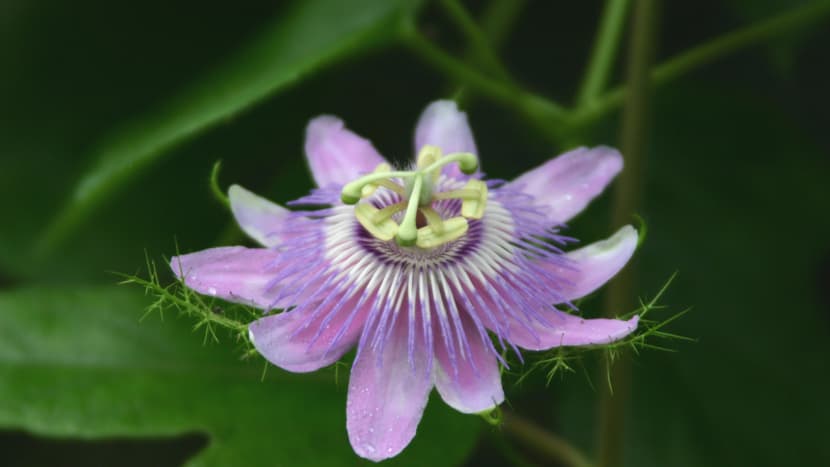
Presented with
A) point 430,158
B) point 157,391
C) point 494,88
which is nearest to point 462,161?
point 430,158

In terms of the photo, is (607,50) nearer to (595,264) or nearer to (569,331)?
(595,264)

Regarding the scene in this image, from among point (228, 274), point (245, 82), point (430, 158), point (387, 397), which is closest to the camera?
point (387, 397)

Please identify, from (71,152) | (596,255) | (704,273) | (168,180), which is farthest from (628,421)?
(71,152)

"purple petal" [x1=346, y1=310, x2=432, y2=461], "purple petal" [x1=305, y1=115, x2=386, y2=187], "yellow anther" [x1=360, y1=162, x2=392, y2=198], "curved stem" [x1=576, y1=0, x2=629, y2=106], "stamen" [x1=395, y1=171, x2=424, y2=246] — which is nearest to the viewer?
"purple petal" [x1=346, y1=310, x2=432, y2=461]

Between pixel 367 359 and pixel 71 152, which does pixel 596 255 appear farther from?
pixel 71 152

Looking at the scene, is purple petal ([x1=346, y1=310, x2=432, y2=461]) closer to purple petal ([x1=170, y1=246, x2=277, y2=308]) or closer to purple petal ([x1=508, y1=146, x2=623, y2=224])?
purple petal ([x1=170, y1=246, x2=277, y2=308])

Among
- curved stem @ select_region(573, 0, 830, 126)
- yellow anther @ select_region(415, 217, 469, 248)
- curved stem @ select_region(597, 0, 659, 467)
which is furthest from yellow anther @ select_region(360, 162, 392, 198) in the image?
curved stem @ select_region(573, 0, 830, 126)
